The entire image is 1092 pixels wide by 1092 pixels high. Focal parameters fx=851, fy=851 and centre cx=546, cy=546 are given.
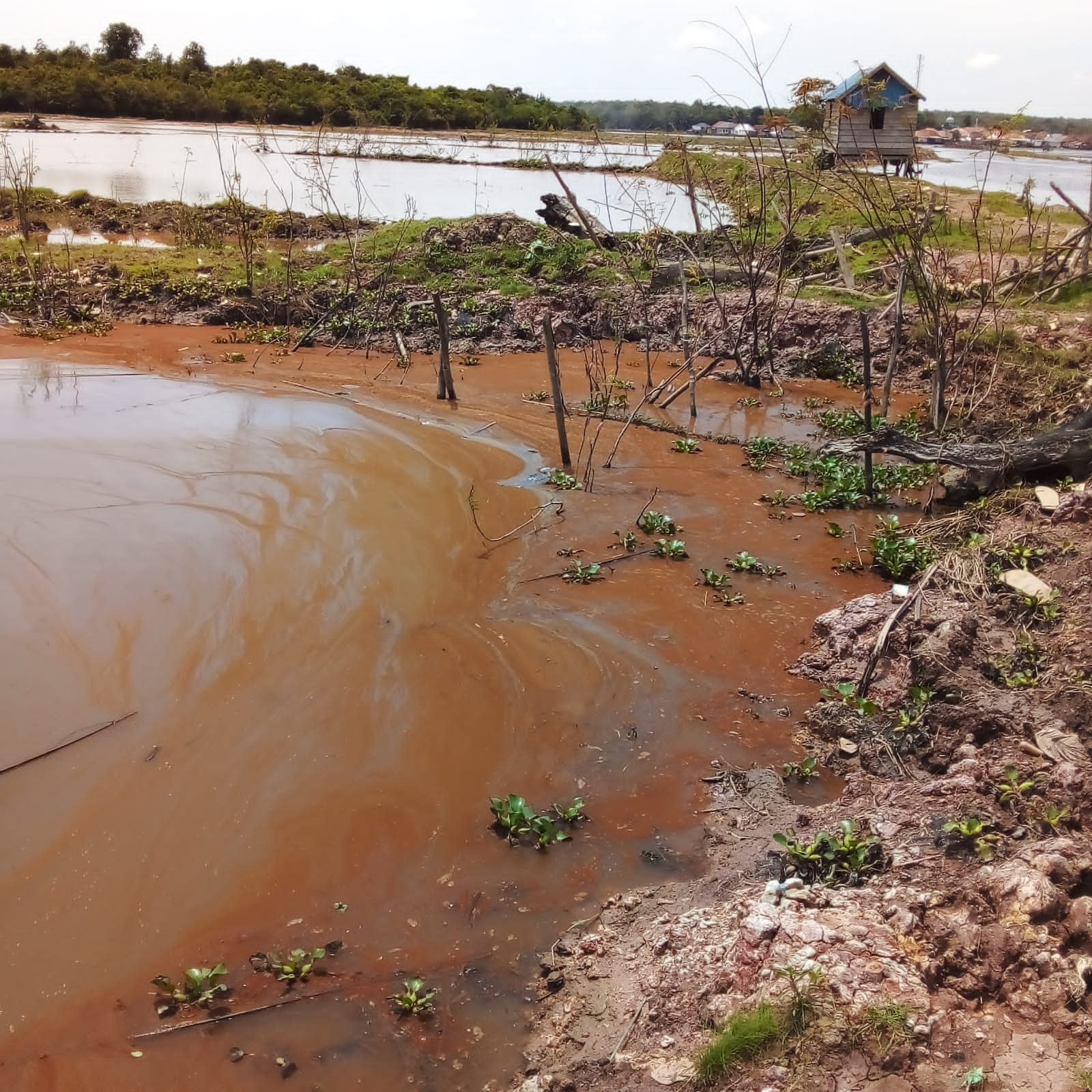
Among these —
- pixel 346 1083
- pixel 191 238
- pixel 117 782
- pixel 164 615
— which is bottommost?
pixel 346 1083

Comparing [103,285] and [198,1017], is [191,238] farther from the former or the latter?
[198,1017]

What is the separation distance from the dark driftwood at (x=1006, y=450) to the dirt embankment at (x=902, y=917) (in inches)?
86.4

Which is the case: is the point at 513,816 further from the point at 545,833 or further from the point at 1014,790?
the point at 1014,790

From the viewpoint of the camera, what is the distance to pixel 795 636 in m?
5.82

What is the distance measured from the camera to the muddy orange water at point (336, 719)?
10.6ft

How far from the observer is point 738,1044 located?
2.53m

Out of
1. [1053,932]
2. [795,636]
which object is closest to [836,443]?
[795,636]

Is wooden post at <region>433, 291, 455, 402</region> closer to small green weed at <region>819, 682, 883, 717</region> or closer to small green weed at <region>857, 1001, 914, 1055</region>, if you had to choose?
small green weed at <region>819, 682, 883, 717</region>

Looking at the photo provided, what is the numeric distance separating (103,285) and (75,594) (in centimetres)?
1080

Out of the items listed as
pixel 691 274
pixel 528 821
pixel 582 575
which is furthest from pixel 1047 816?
pixel 691 274

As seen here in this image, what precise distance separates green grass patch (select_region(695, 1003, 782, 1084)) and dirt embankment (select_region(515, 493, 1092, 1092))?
24 mm

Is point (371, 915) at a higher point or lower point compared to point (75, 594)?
lower

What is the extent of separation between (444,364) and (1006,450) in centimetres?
627

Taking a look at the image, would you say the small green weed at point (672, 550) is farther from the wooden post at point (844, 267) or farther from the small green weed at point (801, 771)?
the wooden post at point (844, 267)
